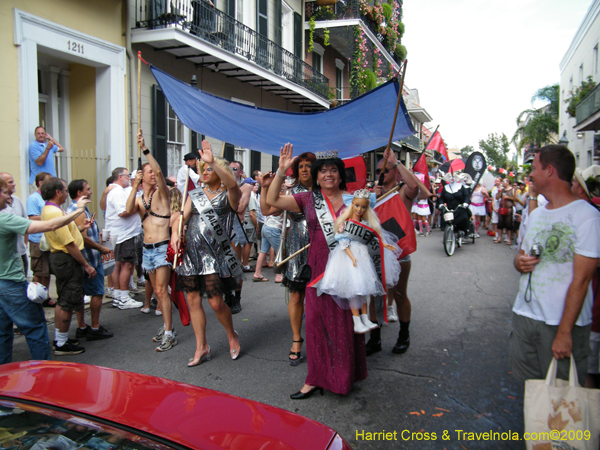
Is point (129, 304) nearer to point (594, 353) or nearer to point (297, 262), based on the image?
point (297, 262)

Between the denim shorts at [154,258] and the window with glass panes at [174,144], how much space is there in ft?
21.3

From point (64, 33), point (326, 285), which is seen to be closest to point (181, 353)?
point (326, 285)

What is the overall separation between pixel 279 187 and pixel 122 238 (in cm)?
373

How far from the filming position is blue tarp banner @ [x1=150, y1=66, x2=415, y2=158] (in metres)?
4.54

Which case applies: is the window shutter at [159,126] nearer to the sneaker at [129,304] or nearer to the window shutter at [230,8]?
the window shutter at [230,8]

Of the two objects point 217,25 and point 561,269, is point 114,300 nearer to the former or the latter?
point 561,269

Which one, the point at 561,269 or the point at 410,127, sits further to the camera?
the point at 410,127

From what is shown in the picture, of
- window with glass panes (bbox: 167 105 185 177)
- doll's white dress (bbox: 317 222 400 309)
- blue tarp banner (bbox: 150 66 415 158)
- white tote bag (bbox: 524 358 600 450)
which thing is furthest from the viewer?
window with glass panes (bbox: 167 105 185 177)

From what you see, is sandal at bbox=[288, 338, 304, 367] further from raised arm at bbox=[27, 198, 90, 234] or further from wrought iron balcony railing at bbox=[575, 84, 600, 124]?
wrought iron balcony railing at bbox=[575, 84, 600, 124]

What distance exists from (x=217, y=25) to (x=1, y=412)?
39.3 ft

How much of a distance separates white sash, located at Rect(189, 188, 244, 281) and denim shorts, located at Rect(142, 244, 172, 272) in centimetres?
105

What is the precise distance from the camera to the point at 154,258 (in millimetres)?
4953

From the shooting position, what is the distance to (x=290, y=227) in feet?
14.0

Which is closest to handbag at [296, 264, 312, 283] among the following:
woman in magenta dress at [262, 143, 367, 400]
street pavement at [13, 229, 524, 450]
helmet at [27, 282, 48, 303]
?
woman in magenta dress at [262, 143, 367, 400]
